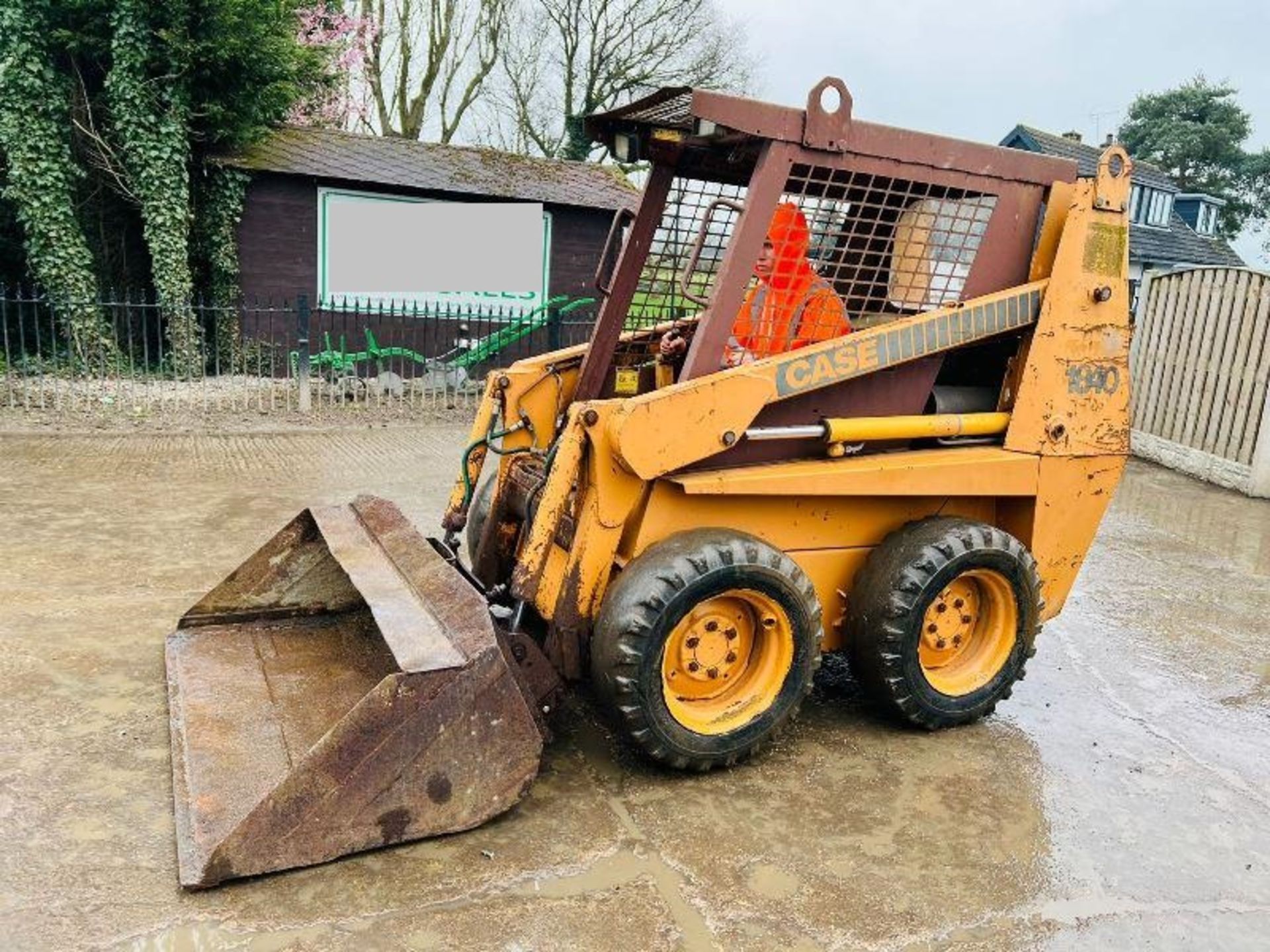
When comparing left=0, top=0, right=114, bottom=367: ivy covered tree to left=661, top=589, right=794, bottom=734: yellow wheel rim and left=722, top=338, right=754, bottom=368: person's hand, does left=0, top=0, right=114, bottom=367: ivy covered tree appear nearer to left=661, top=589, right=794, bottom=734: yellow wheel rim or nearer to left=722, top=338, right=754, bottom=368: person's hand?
left=722, top=338, right=754, bottom=368: person's hand

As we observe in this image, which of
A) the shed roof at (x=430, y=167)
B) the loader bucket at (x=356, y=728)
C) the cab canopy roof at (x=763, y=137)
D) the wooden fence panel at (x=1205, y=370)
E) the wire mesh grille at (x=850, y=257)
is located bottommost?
the loader bucket at (x=356, y=728)

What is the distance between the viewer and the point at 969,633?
4.09 m

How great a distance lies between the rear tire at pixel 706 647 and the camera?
130 inches

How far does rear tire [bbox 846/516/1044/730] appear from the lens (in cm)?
372

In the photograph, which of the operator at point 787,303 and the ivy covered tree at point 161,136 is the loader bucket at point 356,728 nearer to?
the operator at point 787,303

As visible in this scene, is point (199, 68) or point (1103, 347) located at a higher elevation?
point (199, 68)

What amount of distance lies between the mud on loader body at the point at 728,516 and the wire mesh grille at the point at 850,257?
0.05 feet

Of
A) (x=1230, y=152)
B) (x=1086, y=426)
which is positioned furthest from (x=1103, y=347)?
(x=1230, y=152)

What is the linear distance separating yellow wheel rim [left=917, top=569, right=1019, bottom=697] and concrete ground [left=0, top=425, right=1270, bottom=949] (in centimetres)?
22

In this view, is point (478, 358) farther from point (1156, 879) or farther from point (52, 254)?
point (1156, 879)

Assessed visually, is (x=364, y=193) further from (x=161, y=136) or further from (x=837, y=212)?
(x=837, y=212)

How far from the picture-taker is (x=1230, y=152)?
121 feet

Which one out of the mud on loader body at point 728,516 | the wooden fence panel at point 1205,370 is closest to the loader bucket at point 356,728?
the mud on loader body at point 728,516

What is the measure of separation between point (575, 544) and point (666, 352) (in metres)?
1.31
